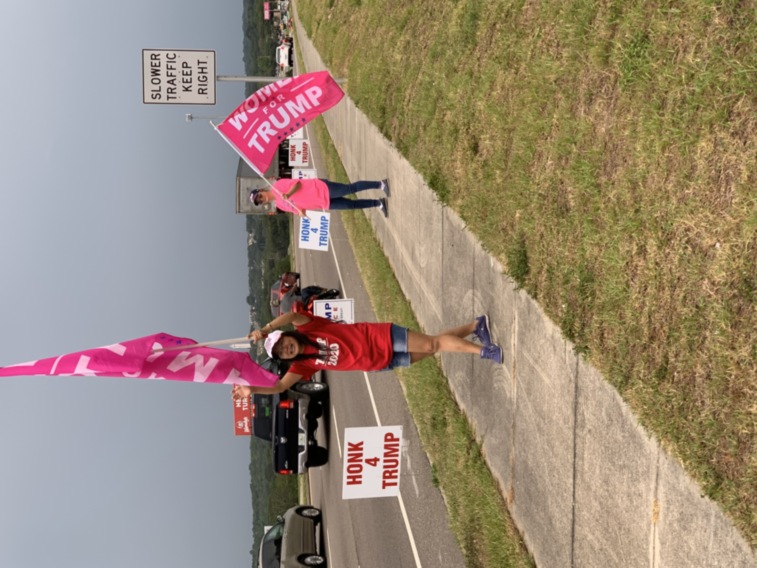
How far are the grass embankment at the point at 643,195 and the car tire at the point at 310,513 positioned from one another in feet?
37.5

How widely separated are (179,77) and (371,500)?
8719mm

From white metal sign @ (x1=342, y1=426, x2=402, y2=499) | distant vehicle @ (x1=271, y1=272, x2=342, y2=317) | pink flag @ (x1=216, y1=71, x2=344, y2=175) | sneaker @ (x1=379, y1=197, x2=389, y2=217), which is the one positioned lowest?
white metal sign @ (x1=342, y1=426, x2=402, y2=499)

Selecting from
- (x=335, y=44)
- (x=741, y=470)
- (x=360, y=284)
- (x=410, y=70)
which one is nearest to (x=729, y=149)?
(x=741, y=470)

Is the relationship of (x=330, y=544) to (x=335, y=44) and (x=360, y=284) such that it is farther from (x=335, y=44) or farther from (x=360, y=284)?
(x=335, y=44)

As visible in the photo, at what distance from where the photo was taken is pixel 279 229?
240 feet

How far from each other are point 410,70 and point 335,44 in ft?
29.3

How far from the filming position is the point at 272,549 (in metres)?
16.5

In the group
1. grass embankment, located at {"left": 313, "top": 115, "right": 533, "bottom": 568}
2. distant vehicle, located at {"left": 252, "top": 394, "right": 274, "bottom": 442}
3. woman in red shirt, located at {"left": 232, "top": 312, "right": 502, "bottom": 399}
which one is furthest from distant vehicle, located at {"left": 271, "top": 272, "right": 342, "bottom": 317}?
distant vehicle, located at {"left": 252, "top": 394, "right": 274, "bottom": 442}

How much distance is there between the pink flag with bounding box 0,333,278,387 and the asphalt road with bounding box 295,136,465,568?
11.2 feet

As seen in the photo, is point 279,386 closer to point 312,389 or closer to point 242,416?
point 312,389

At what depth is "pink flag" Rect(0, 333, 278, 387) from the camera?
7137 mm

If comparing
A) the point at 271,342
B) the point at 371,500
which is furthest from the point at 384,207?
the point at 271,342

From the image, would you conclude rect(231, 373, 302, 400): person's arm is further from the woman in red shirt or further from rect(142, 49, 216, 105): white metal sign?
rect(142, 49, 216, 105): white metal sign

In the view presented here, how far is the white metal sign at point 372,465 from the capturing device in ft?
29.9
